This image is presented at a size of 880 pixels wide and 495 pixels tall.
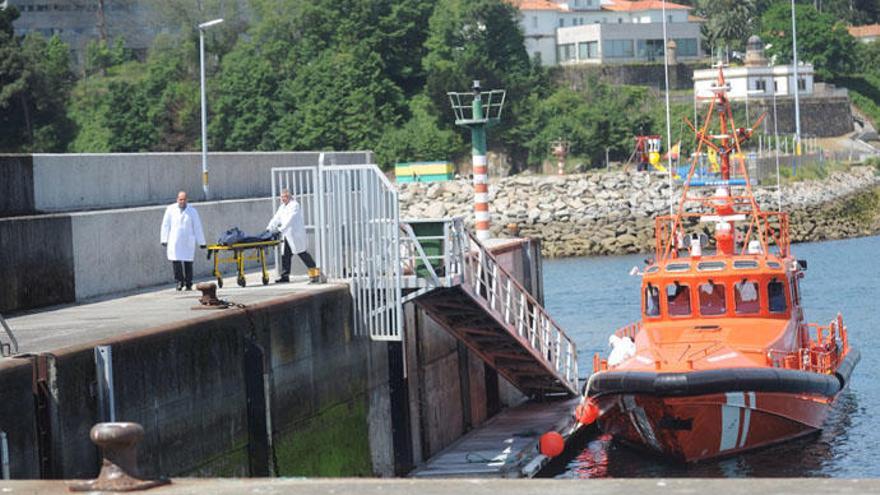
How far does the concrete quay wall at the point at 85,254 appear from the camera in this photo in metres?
19.5

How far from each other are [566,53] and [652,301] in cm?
10345

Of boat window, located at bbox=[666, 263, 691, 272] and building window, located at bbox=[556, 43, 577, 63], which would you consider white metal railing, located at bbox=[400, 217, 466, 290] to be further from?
building window, located at bbox=[556, 43, 577, 63]

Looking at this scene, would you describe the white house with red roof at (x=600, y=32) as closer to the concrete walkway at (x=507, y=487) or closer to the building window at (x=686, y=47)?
the building window at (x=686, y=47)

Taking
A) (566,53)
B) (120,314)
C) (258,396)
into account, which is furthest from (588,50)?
(258,396)

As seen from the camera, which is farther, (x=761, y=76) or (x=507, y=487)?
(x=761, y=76)

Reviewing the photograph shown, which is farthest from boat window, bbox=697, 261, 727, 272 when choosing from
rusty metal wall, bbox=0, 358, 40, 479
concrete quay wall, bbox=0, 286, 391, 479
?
rusty metal wall, bbox=0, 358, 40, 479

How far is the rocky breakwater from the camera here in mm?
76062

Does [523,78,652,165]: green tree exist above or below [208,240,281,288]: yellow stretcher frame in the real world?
above

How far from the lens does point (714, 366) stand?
2284cm

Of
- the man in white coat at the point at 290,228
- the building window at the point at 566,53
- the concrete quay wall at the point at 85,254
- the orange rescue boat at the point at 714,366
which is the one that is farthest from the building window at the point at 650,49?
the man in white coat at the point at 290,228

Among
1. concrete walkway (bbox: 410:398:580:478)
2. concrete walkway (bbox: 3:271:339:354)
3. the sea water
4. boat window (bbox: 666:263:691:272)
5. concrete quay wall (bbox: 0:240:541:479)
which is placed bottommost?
the sea water

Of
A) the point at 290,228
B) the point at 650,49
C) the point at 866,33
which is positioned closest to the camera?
the point at 290,228

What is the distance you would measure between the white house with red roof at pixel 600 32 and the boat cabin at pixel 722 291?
9032cm

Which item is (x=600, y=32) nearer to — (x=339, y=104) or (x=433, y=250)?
(x=339, y=104)
